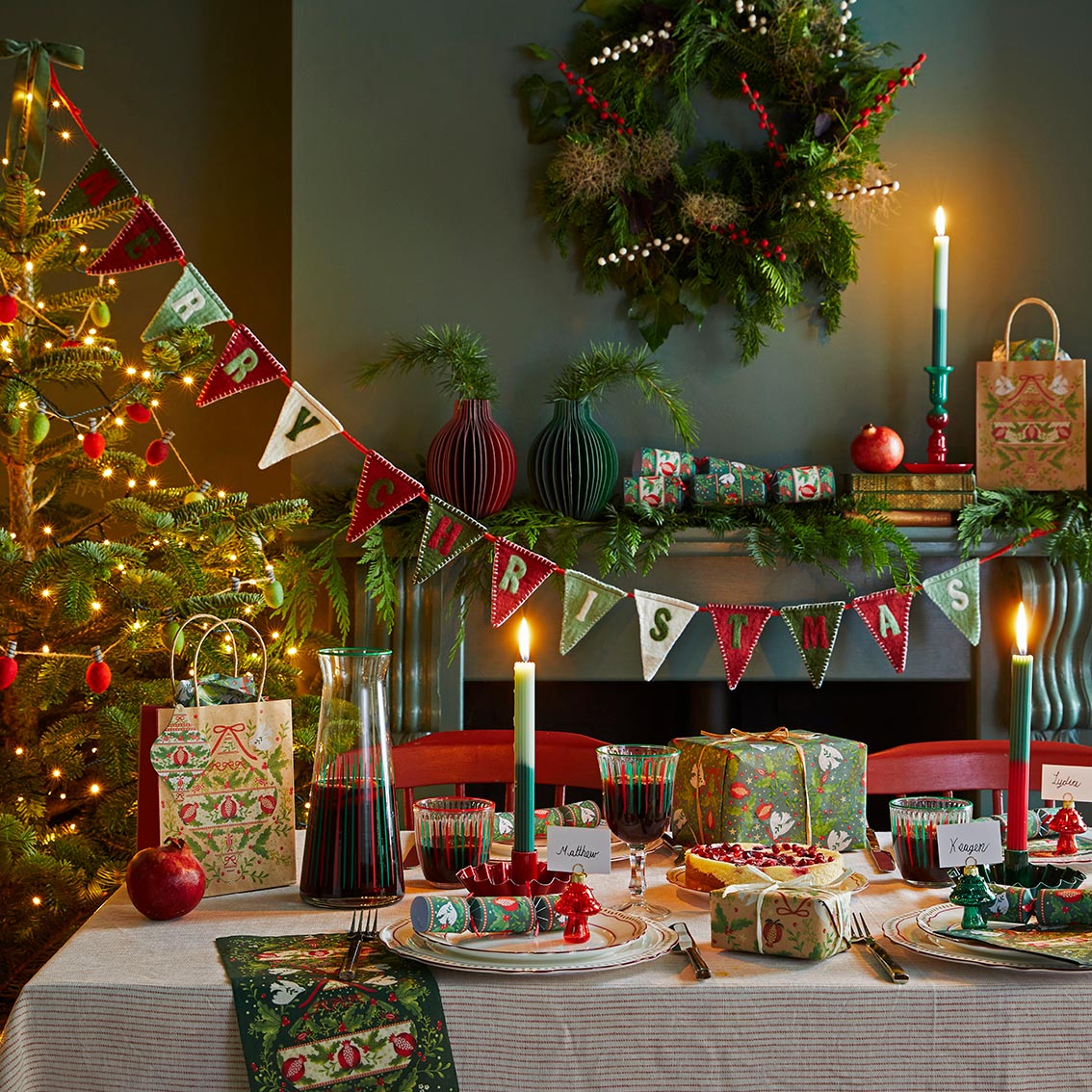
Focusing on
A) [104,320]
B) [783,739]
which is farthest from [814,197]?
[783,739]

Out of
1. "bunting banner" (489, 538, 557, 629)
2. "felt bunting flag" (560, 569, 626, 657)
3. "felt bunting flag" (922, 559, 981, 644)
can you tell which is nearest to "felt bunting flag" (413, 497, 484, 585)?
"bunting banner" (489, 538, 557, 629)

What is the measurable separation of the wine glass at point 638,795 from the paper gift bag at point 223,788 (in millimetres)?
320

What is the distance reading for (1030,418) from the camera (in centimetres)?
280

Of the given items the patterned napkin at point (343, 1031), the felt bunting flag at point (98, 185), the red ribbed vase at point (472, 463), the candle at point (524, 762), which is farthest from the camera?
the red ribbed vase at point (472, 463)

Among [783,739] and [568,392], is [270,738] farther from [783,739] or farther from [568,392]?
[568,392]

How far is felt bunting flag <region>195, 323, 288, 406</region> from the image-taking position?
211 centimetres

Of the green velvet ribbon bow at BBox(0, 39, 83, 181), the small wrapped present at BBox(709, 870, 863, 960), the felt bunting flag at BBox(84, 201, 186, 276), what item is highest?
the green velvet ribbon bow at BBox(0, 39, 83, 181)

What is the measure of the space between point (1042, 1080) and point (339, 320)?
232 centimetres

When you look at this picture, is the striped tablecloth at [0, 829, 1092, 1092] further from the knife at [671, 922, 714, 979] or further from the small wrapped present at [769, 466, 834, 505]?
the small wrapped present at [769, 466, 834, 505]

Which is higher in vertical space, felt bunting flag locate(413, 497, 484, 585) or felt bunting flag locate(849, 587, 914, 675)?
felt bunting flag locate(413, 497, 484, 585)

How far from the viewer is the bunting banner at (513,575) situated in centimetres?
242

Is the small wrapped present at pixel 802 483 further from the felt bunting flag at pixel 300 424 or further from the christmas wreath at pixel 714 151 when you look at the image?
the felt bunting flag at pixel 300 424

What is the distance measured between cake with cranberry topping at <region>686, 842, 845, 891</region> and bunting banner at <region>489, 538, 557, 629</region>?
4.05 feet

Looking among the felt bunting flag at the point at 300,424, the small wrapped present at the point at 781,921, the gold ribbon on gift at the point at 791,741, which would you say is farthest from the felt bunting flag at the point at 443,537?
the small wrapped present at the point at 781,921
